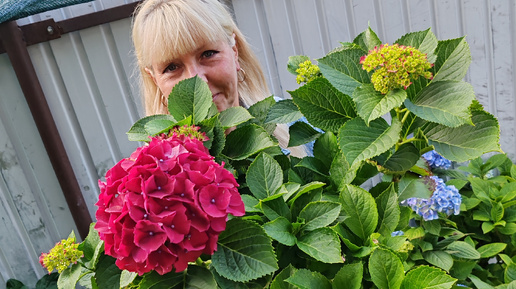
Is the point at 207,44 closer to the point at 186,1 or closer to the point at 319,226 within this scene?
the point at 186,1

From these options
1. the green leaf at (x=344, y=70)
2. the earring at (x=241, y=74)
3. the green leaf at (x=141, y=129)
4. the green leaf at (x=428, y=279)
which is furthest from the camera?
the earring at (x=241, y=74)

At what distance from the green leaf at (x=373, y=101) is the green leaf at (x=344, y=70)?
0.7 inches

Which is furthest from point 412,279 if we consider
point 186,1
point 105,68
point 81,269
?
point 105,68

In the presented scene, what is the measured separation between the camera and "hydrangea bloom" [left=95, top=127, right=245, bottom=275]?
479mm

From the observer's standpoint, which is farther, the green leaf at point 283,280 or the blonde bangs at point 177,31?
the blonde bangs at point 177,31

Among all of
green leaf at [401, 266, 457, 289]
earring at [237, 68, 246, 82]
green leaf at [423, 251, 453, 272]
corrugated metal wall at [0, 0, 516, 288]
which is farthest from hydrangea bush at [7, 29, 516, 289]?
corrugated metal wall at [0, 0, 516, 288]

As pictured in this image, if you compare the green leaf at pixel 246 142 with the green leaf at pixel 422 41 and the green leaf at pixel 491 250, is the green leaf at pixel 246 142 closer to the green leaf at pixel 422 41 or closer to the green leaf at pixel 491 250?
the green leaf at pixel 422 41

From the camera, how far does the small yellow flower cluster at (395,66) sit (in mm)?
520

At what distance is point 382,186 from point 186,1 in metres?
0.85

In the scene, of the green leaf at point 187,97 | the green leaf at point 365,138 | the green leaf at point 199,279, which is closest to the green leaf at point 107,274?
the green leaf at point 199,279

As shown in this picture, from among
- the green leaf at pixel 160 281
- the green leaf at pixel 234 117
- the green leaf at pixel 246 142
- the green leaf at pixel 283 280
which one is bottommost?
the green leaf at pixel 283 280

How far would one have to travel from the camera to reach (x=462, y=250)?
4.22ft

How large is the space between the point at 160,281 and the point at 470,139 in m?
0.39

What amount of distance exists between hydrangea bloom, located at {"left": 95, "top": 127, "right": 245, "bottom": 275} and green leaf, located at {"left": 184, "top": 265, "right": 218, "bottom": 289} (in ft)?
0.09
